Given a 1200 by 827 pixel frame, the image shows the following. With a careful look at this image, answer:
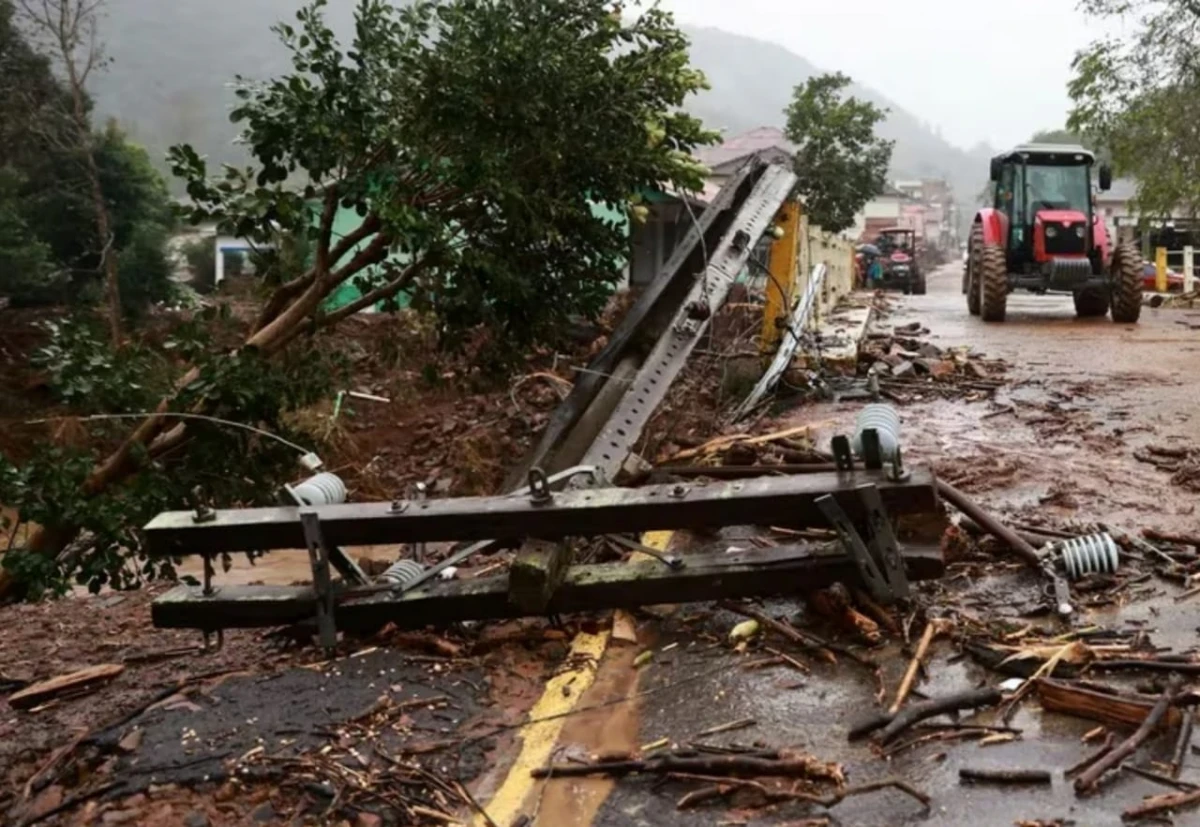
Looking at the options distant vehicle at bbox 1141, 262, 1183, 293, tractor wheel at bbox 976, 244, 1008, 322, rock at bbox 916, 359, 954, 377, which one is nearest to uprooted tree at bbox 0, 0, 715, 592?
rock at bbox 916, 359, 954, 377

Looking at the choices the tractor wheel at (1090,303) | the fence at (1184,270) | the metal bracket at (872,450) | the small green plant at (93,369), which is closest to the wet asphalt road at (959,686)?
the metal bracket at (872,450)

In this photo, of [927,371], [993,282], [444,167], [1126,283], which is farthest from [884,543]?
[1126,283]

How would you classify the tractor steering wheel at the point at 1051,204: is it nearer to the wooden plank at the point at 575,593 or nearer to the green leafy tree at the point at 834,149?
the wooden plank at the point at 575,593

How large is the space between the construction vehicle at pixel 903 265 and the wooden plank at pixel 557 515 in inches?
1325

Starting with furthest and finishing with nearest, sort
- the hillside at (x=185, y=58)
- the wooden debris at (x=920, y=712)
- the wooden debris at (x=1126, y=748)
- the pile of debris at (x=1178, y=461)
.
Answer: the hillside at (x=185, y=58) < the pile of debris at (x=1178, y=461) < the wooden debris at (x=920, y=712) < the wooden debris at (x=1126, y=748)

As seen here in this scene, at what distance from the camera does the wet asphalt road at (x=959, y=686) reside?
3.15 m

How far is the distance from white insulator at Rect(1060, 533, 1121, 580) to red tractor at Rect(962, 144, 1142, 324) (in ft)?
43.8

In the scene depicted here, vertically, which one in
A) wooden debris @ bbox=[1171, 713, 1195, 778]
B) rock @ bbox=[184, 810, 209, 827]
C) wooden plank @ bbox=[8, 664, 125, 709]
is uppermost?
wooden debris @ bbox=[1171, 713, 1195, 778]

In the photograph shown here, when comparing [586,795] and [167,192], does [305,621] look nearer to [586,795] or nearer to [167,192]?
[586,795]

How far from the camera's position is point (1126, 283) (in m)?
17.2

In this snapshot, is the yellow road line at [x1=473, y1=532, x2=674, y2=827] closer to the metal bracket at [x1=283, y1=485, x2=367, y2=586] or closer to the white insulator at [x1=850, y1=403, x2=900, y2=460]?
the metal bracket at [x1=283, y1=485, x2=367, y2=586]

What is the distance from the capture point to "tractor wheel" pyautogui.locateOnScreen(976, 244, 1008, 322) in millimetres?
17266

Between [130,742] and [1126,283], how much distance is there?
1731 centimetres

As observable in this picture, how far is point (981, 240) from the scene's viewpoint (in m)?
18.8
